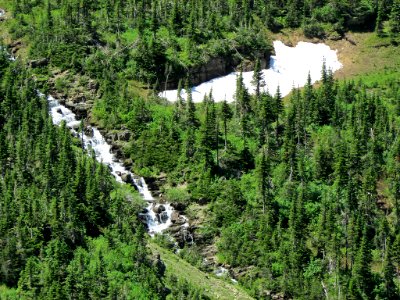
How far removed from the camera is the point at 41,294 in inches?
4815

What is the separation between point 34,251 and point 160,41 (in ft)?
242

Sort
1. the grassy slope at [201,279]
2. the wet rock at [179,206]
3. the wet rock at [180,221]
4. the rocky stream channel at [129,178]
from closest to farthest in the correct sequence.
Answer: the grassy slope at [201,279]
the rocky stream channel at [129,178]
the wet rock at [180,221]
the wet rock at [179,206]

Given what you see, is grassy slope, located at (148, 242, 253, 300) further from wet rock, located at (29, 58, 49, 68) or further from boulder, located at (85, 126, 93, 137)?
wet rock, located at (29, 58, 49, 68)

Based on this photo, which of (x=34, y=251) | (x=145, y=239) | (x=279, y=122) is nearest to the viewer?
(x=34, y=251)

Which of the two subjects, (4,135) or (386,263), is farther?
(4,135)

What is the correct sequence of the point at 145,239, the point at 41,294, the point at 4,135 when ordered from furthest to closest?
1. the point at 4,135
2. the point at 145,239
3. the point at 41,294

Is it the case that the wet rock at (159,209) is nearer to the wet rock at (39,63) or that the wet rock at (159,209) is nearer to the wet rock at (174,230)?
the wet rock at (174,230)

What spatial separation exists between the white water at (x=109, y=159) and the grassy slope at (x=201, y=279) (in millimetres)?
9441

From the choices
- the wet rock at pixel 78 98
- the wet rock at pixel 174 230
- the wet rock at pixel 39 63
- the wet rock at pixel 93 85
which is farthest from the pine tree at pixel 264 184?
the wet rock at pixel 39 63

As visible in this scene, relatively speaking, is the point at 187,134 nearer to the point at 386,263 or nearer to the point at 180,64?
the point at 180,64

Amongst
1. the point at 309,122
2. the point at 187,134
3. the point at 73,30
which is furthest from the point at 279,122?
the point at 73,30

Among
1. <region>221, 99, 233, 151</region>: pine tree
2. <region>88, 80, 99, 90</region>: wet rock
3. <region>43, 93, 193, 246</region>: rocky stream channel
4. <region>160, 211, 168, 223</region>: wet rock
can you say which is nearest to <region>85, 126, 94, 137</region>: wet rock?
<region>43, 93, 193, 246</region>: rocky stream channel

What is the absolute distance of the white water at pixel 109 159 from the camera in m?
154

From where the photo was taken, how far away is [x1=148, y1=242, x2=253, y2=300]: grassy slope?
133 metres
